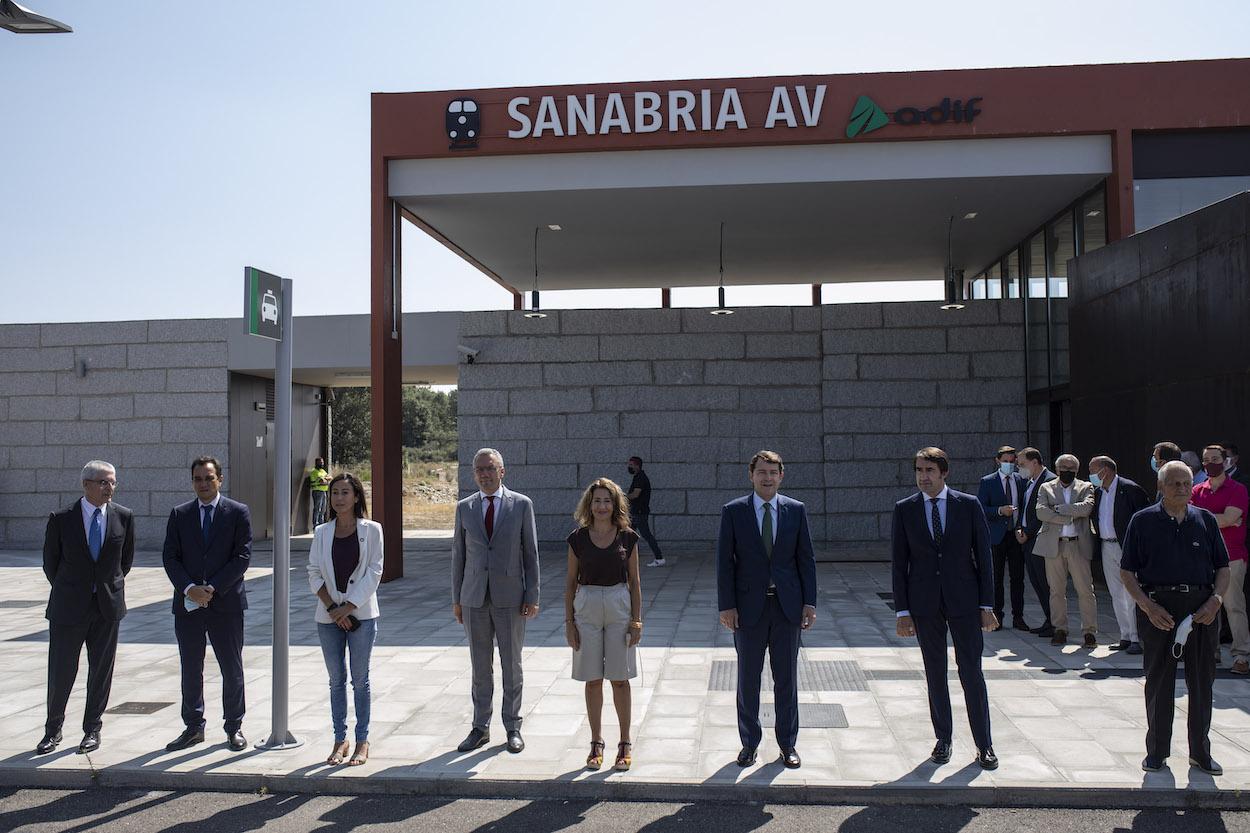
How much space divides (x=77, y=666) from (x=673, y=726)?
3537 mm

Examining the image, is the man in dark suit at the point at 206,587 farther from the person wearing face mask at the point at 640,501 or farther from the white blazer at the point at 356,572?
the person wearing face mask at the point at 640,501

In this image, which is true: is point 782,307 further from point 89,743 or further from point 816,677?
point 89,743

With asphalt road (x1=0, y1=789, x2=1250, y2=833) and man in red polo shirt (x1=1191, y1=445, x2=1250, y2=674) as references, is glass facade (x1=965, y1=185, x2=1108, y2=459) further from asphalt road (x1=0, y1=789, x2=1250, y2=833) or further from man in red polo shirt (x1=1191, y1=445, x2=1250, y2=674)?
asphalt road (x1=0, y1=789, x2=1250, y2=833)

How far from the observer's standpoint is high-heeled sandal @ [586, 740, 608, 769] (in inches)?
210

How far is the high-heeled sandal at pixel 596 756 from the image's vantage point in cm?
532

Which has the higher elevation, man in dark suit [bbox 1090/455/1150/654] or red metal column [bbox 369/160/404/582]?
red metal column [bbox 369/160/404/582]

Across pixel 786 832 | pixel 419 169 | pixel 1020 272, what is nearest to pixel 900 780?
pixel 786 832

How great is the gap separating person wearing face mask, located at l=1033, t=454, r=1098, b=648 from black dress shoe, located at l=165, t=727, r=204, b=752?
6513 mm

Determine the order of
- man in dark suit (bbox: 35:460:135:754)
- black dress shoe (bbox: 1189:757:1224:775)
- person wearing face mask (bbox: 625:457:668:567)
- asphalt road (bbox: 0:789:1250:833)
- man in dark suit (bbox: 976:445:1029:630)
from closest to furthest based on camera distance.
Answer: asphalt road (bbox: 0:789:1250:833)
black dress shoe (bbox: 1189:757:1224:775)
man in dark suit (bbox: 35:460:135:754)
man in dark suit (bbox: 976:445:1029:630)
person wearing face mask (bbox: 625:457:668:567)

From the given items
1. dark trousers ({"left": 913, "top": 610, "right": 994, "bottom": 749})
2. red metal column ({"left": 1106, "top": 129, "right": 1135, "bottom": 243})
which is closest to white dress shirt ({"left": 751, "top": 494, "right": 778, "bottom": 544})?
dark trousers ({"left": 913, "top": 610, "right": 994, "bottom": 749})

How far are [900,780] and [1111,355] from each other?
312 inches

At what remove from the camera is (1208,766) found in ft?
16.6

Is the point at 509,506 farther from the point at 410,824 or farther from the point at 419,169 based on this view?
the point at 419,169

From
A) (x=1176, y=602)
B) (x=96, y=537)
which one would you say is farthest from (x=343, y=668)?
(x=1176, y=602)
